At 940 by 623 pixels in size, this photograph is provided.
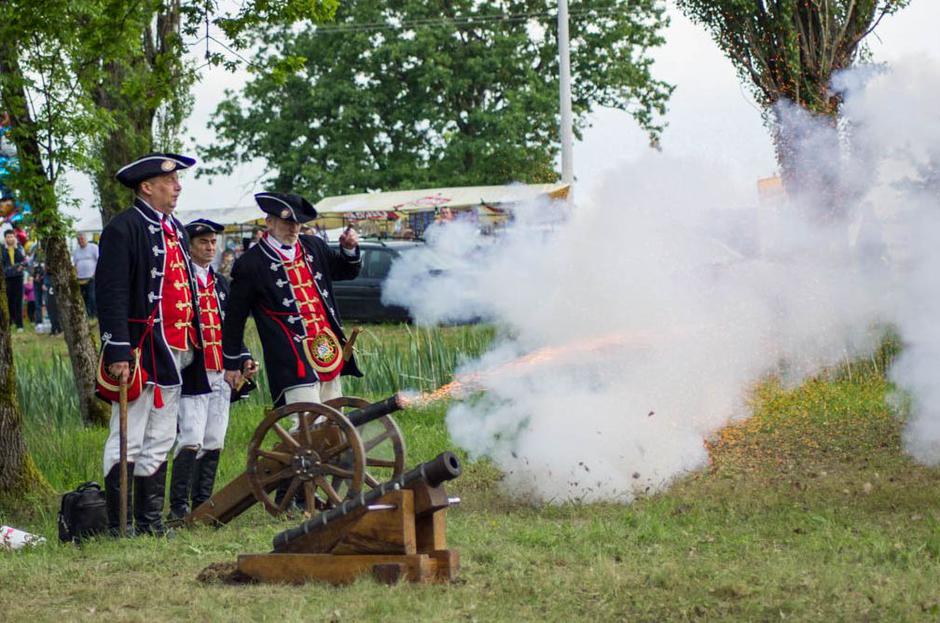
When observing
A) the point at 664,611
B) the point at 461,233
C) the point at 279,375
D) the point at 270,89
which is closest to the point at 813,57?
the point at 461,233

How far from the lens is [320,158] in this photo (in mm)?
41219

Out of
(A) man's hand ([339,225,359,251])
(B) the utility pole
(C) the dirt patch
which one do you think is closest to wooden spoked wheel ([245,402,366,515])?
(C) the dirt patch

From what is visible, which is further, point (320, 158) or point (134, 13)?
point (320, 158)

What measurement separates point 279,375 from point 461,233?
3.02 m

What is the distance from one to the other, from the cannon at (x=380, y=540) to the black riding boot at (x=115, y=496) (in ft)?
5.11

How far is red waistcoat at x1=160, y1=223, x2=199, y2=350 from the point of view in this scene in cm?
728

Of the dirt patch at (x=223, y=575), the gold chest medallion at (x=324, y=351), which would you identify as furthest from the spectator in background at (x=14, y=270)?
the dirt patch at (x=223, y=575)

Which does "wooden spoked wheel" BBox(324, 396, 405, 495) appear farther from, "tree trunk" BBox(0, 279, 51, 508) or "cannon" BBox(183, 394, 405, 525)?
"tree trunk" BBox(0, 279, 51, 508)

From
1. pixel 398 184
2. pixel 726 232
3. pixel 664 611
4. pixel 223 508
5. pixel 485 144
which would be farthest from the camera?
pixel 398 184

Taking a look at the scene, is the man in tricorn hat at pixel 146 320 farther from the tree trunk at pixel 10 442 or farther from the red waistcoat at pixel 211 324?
Result: the tree trunk at pixel 10 442

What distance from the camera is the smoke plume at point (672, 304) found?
7.82 meters

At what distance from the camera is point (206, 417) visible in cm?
806

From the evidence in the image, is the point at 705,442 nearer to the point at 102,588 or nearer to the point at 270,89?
the point at 102,588

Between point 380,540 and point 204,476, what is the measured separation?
113 inches
